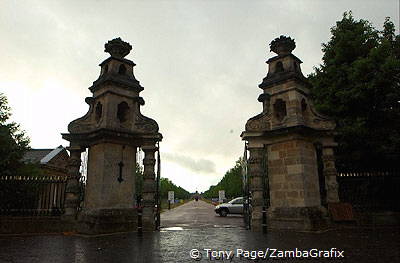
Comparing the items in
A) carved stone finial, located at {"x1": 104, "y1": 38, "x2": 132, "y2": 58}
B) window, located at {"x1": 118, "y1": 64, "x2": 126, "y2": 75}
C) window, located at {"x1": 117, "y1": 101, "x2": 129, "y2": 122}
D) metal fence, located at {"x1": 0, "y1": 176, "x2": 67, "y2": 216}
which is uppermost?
carved stone finial, located at {"x1": 104, "y1": 38, "x2": 132, "y2": 58}

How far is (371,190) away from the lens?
42.1 feet

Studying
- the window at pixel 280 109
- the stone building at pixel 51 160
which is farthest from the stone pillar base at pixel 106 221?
the stone building at pixel 51 160

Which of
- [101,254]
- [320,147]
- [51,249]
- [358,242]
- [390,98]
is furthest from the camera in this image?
[390,98]

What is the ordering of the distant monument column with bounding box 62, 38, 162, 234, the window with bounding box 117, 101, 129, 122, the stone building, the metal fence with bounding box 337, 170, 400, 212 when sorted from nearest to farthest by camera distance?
the distant monument column with bounding box 62, 38, 162, 234 < the metal fence with bounding box 337, 170, 400, 212 < the window with bounding box 117, 101, 129, 122 < the stone building

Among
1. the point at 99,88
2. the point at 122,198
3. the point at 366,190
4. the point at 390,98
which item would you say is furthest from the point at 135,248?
the point at 390,98

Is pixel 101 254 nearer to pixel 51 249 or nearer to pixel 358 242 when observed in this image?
pixel 51 249

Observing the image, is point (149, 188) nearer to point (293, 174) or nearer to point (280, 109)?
point (293, 174)

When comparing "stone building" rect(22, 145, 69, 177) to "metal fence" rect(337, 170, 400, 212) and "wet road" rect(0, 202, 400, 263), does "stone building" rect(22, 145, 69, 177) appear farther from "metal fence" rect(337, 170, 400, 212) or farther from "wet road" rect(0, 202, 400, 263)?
"metal fence" rect(337, 170, 400, 212)

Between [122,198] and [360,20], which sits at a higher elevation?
[360,20]

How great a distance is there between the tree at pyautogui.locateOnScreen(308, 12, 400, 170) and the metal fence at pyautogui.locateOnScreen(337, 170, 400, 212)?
3.54 ft

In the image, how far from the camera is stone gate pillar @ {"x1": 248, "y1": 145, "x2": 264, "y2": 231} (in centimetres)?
1142

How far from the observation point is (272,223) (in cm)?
1123

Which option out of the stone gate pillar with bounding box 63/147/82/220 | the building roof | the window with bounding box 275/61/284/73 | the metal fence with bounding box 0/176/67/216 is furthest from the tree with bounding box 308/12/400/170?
the building roof

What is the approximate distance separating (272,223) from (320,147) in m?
3.93
